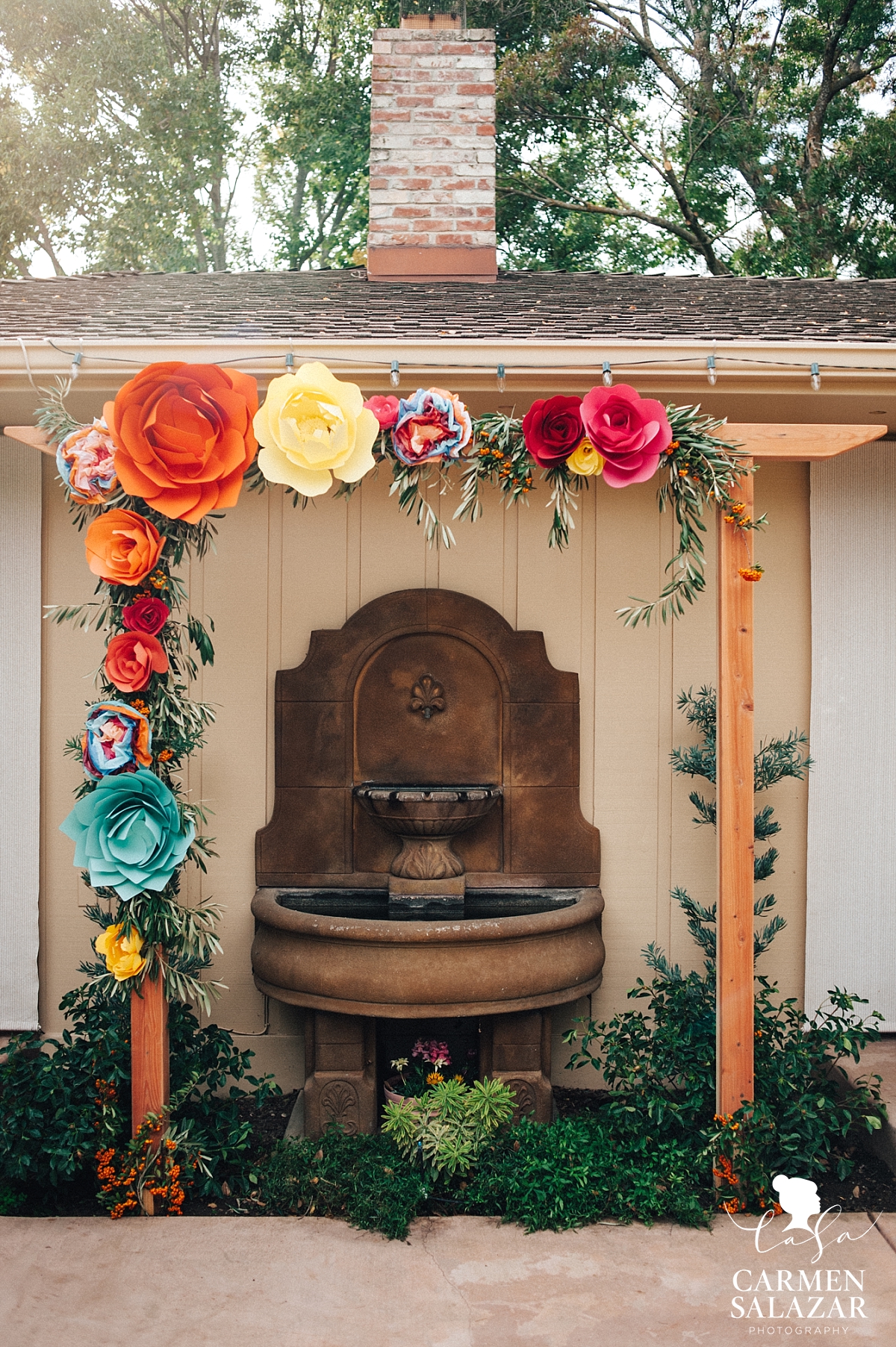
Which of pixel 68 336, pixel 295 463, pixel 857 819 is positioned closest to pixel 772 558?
pixel 857 819

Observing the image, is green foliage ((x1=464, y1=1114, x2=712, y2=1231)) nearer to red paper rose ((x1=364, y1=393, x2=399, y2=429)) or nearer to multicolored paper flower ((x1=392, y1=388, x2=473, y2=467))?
multicolored paper flower ((x1=392, y1=388, x2=473, y2=467))

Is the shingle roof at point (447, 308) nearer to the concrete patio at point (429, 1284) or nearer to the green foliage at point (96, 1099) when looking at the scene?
the green foliage at point (96, 1099)

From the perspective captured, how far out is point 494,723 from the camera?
3939 millimetres

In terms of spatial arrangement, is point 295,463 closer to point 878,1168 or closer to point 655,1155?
point 655,1155

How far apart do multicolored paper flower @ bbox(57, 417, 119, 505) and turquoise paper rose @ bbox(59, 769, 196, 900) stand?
0.80m

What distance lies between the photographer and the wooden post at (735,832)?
3.04 m

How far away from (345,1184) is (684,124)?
12465 millimetres

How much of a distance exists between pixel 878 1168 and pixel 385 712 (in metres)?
2.30

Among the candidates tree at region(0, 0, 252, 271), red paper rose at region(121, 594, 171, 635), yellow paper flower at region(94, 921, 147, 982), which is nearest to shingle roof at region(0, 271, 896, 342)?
red paper rose at region(121, 594, 171, 635)

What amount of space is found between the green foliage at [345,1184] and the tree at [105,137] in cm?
1143

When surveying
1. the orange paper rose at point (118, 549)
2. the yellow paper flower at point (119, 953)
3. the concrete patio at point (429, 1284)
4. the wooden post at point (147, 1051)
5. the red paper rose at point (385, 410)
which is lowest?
the concrete patio at point (429, 1284)

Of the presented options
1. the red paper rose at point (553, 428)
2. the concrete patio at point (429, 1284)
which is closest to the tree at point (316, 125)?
the red paper rose at point (553, 428)

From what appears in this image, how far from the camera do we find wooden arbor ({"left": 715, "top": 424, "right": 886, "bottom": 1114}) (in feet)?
9.98

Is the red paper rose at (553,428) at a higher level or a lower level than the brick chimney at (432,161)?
lower
